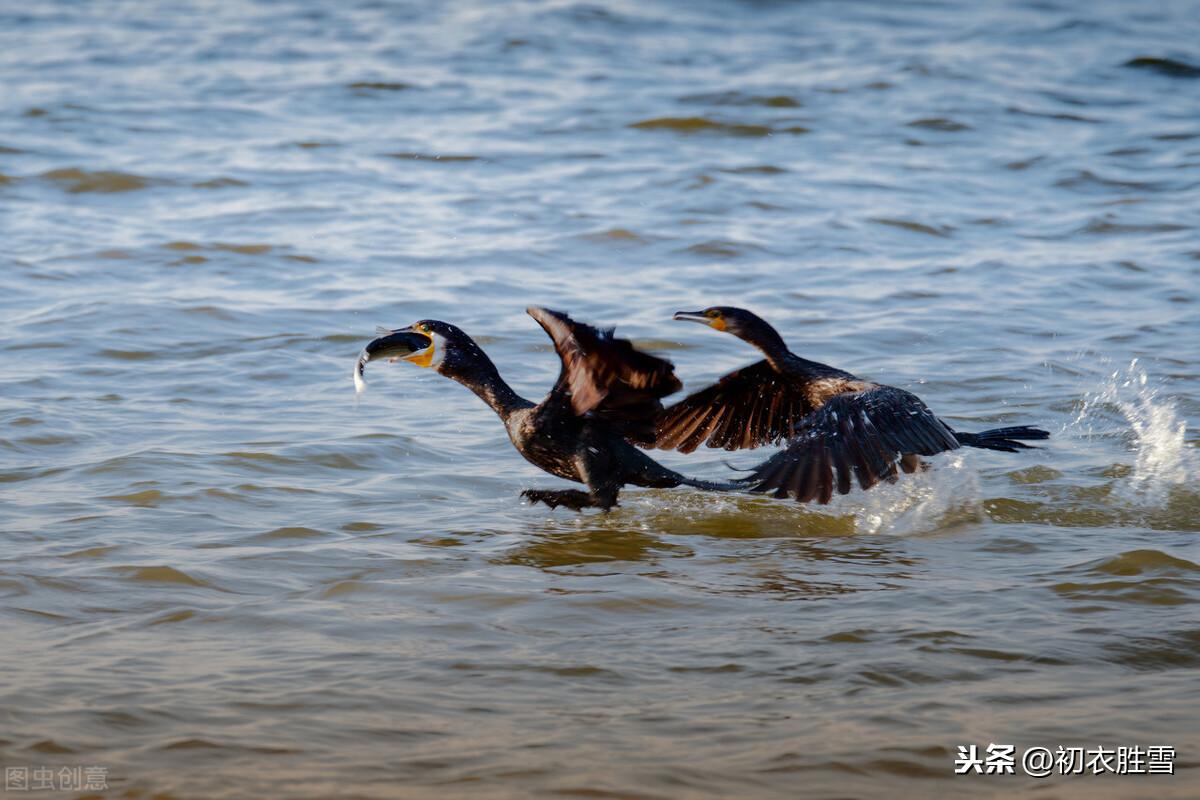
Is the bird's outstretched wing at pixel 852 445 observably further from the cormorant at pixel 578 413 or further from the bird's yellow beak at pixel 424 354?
the bird's yellow beak at pixel 424 354

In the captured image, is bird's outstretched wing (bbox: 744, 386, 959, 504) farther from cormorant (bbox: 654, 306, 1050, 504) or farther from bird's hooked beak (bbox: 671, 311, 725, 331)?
bird's hooked beak (bbox: 671, 311, 725, 331)

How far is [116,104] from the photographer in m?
15.8

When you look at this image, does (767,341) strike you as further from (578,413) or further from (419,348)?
(419,348)

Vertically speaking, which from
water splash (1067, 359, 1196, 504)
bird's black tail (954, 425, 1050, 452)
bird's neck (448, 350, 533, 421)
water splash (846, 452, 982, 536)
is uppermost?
bird's neck (448, 350, 533, 421)

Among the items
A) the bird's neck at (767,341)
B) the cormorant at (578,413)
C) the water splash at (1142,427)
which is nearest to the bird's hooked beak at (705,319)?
the bird's neck at (767,341)

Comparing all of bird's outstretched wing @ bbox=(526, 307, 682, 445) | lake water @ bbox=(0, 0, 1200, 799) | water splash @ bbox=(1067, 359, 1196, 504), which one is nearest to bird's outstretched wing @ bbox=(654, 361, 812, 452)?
lake water @ bbox=(0, 0, 1200, 799)

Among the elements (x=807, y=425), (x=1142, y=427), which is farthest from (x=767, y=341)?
(x=1142, y=427)

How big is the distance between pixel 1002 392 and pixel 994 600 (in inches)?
127

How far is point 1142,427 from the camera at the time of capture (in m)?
7.32

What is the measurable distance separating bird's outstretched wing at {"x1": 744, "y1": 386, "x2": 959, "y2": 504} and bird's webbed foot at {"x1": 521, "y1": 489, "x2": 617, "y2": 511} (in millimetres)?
721

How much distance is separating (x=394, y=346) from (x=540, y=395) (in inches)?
66.9

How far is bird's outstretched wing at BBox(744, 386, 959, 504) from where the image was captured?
18.2 feet

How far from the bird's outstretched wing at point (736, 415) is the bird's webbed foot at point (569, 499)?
0.88 metres

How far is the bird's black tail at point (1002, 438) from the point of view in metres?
6.25
